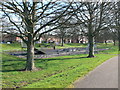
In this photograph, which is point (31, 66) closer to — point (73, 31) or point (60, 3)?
point (60, 3)

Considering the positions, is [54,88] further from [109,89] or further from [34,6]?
[34,6]

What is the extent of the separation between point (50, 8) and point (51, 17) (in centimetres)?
70

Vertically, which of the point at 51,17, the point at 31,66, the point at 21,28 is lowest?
the point at 31,66

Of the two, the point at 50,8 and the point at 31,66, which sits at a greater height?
the point at 50,8

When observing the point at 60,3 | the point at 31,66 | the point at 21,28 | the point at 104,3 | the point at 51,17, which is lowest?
the point at 31,66

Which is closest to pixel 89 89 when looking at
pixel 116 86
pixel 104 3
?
pixel 116 86

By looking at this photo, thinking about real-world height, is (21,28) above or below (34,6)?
below

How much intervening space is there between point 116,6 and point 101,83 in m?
14.4

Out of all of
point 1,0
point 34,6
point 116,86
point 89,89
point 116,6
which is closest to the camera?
point 89,89

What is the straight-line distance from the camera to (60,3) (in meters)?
11.0

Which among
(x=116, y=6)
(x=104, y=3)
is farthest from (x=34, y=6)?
(x=116, y=6)

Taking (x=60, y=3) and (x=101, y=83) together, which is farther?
(x=60, y=3)

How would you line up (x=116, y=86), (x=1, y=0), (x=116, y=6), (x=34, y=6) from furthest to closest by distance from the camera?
(x=116, y=6)
(x=34, y=6)
(x=1, y=0)
(x=116, y=86)

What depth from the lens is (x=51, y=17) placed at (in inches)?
452
